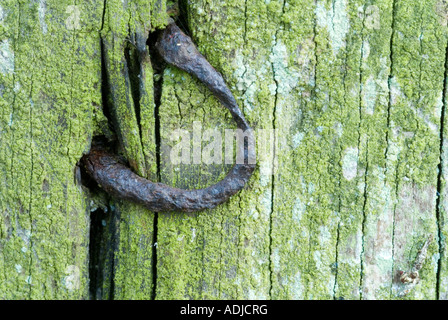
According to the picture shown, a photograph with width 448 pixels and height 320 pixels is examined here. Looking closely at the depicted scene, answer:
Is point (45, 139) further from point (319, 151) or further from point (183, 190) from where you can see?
point (319, 151)

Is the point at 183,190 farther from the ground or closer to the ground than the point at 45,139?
closer to the ground

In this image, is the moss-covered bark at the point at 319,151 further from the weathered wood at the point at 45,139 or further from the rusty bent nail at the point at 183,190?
the weathered wood at the point at 45,139

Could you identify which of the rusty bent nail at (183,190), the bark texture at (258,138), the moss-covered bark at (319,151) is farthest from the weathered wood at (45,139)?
the moss-covered bark at (319,151)

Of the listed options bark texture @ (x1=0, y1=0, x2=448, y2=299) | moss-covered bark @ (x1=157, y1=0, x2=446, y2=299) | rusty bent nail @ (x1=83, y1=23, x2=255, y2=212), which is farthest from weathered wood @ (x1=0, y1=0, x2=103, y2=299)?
moss-covered bark @ (x1=157, y1=0, x2=446, y2=299)

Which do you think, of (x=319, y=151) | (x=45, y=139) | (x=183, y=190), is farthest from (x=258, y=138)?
(x=45, y=139)

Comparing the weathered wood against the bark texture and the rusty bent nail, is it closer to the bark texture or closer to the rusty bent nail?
the bark texture

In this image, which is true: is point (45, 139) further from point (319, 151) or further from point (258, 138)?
point (319, 151)

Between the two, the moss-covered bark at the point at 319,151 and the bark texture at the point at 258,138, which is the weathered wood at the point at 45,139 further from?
the moss-covered bark at the point at 319,151
